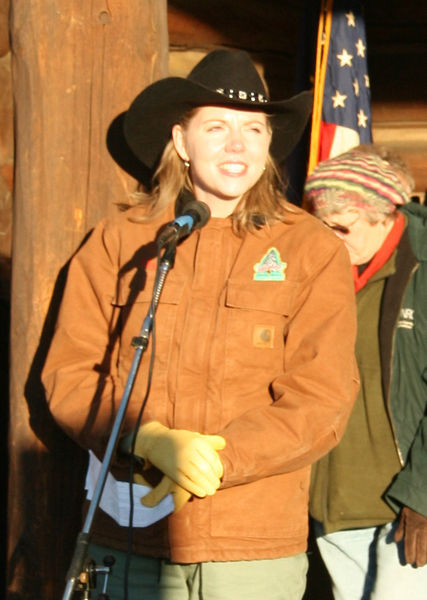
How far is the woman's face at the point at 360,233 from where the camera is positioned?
13.0 ft

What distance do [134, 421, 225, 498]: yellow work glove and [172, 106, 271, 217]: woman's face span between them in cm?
80

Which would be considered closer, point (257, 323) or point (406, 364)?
point (257, 323)

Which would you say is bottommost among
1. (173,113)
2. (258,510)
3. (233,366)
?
(258,510)

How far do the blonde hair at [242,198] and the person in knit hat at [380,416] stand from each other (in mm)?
321

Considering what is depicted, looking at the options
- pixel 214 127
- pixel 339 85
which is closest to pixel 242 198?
pixel 214 127

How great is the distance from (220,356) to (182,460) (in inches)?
15.2

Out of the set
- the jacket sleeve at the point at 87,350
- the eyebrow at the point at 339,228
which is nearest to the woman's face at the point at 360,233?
the eyebrow at the point at 339,228

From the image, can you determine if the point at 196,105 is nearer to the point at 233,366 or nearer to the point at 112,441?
the point at 233,366

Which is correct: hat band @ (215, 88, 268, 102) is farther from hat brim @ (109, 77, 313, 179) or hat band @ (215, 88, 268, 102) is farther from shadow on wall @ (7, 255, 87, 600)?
shadow on wall @ (7, 255, 87, 600)

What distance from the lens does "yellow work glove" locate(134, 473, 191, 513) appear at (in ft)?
10.6

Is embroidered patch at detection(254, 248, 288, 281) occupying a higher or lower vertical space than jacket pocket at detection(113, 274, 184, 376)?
higher

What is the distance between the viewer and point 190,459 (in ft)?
10.2

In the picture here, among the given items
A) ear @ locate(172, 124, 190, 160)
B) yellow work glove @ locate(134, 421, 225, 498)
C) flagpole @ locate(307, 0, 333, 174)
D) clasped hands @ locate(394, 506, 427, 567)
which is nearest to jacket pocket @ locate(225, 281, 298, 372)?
yellow work glove @ locate(134, 421, 225, 498)

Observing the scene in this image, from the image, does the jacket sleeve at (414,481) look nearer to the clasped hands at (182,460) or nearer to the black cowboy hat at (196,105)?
the clasped hands at (182,460)
